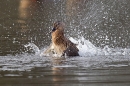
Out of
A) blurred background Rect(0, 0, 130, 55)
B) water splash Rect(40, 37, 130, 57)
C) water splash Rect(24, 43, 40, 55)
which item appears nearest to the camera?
water splash Rect(40, 37, 130, 57)

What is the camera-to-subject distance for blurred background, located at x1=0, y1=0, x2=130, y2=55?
44.1 ft

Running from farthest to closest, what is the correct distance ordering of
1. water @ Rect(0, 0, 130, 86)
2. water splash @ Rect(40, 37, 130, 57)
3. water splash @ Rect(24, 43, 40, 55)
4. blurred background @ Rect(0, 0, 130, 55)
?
blurred background @ Rect(0, 0, 130, 55) < water splash @ Rect(24, 43, 40, 55) < water splash @ Rect(40, 37, 130, 57) < water @ Rect(0, 0, 130, 86)

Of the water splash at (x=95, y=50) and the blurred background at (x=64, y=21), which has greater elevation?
the blurred background at (x=64, y=21)

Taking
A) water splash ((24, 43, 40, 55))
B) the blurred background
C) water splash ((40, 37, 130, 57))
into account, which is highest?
the blurred background

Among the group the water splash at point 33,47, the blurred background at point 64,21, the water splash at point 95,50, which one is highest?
the blurred background at point 64,21

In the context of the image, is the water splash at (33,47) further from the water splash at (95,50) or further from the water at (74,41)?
the water splash at (95,50)

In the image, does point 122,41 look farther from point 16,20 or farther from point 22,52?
point 16,20

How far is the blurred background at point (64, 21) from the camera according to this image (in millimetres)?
13438

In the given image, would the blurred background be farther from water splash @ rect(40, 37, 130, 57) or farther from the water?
water splash @ rect(40, 37, 130, 57)

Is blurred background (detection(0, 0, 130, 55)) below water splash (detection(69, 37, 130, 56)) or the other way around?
the other way around

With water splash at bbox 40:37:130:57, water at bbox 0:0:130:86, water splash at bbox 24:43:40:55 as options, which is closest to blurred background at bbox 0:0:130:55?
water at bbox 0:0:130:86

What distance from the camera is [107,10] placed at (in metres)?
22.6

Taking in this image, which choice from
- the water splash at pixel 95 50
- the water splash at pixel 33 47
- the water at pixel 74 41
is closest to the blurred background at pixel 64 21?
the water at pixel 74 41

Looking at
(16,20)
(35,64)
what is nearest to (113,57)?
(35,64)
